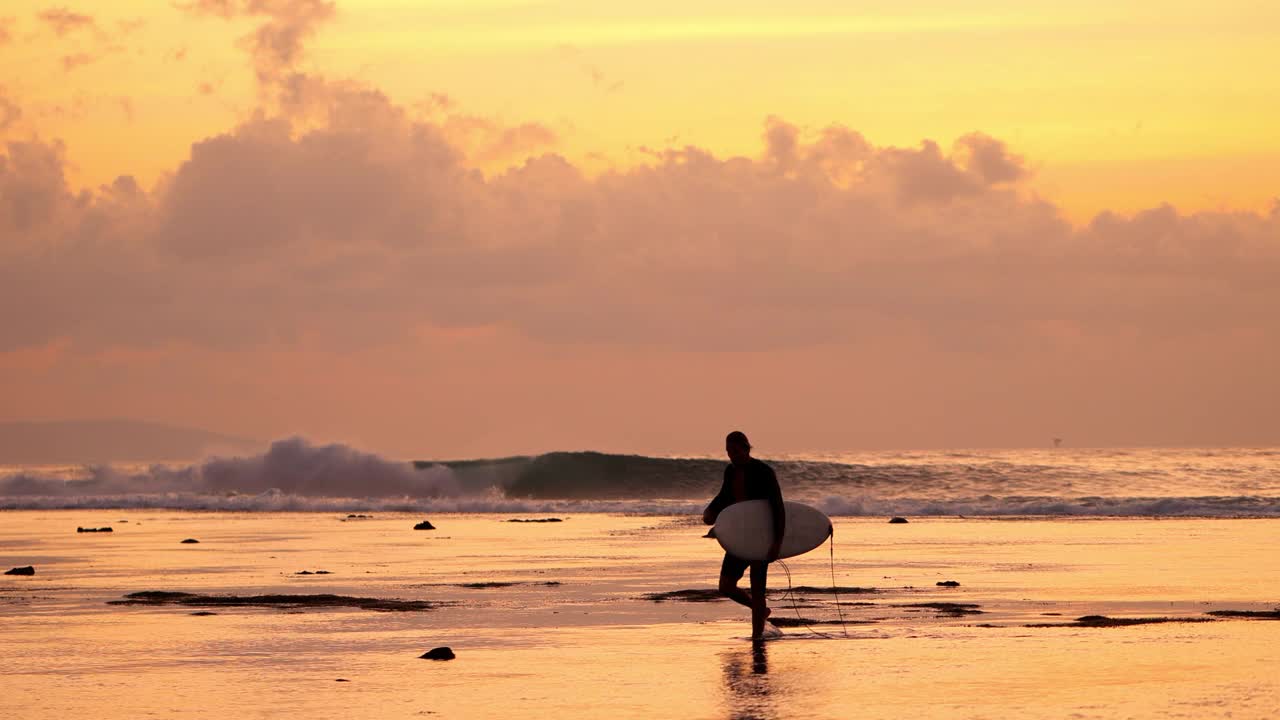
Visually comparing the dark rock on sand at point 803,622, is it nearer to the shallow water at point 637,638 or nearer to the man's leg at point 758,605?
the shallow water at point 637,638

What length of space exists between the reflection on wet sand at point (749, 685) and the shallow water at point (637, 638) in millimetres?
41

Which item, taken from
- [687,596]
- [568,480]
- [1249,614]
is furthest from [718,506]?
[568,480]

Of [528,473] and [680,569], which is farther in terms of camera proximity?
[528,473]

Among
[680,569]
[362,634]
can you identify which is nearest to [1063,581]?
[680,569]

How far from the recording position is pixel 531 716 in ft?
33.6

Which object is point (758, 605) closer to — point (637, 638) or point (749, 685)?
point (637, 638)

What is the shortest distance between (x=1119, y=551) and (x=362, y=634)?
1479cm

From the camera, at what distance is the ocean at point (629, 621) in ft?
35.6

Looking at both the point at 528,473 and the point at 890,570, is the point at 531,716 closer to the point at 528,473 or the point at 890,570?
the point at 890,570

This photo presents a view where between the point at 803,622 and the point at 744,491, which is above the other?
the point at 744,491

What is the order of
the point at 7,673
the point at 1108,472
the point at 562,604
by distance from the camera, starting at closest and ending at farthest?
1. the point at 7,673
2. the point at 562,604
3. the point at 1108,472

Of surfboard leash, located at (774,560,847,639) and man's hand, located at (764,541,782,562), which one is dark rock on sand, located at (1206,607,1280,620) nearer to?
surfboard leash, located at (774,560,847,639)

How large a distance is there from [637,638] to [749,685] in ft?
10.2

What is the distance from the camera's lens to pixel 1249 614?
51.1 ft
